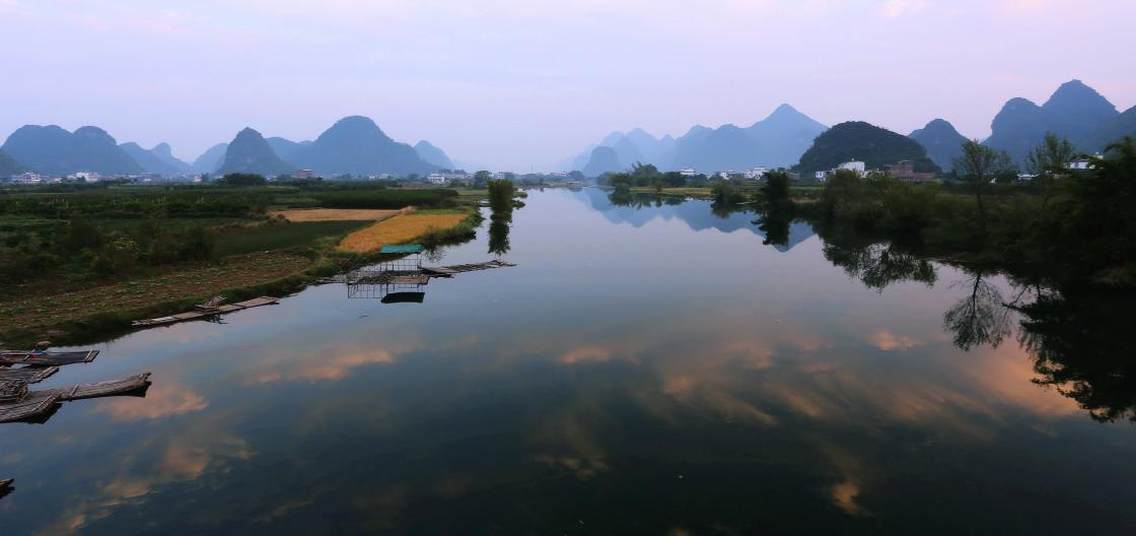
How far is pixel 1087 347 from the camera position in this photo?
2177 cm

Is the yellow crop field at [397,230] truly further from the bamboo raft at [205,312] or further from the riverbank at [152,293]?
the bamboo raft at [205,312]

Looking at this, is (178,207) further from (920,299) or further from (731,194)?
(731,194)

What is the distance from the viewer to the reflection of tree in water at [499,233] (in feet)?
162

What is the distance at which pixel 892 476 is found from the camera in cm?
1285

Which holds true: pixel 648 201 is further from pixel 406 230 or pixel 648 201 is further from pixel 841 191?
pixel 406 230

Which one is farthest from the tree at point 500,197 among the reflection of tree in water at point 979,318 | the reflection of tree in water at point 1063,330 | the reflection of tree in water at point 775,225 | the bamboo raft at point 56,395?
the bamboo raft at point 56,395

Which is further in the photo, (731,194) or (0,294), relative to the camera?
(731,194)

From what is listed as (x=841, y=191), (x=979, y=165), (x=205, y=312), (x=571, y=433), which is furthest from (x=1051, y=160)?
(x=205, y=312)

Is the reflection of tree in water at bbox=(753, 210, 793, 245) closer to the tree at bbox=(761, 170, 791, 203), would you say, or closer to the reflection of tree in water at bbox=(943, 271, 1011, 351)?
the tree at bbox=(761, 170, 791, 203)

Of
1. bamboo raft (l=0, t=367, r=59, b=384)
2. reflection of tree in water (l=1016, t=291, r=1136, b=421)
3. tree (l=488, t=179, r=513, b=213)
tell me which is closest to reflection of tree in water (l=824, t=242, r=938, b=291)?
reflection of tree in water (l=1016, t=291, r=1136, b=421)

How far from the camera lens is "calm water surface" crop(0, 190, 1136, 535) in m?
11.6

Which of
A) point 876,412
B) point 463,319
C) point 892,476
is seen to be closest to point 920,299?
point 876,412

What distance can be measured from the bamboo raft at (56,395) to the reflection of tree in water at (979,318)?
30.0 metres

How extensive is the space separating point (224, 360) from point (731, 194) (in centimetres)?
10274
